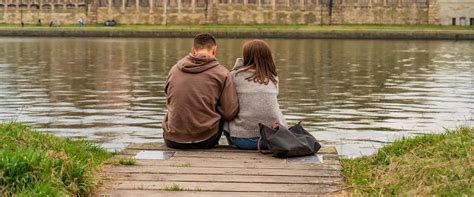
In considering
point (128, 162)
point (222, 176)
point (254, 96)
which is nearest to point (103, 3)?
point (254, 96)

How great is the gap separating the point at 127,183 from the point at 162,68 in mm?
26622

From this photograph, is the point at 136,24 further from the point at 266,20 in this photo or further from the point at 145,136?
the point at 145,136

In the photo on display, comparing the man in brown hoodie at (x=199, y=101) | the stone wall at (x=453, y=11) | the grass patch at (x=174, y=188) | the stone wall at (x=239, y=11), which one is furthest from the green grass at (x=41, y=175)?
the stone wall at (x=453, y=11)

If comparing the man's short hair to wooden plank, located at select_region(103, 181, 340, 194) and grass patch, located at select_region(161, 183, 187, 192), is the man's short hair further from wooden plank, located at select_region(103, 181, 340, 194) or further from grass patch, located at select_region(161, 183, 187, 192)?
grass patch, located at select_region(161, 183, 187, 192)

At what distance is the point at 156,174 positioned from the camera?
366 inches

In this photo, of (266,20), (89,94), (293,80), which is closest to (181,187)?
(89,94)

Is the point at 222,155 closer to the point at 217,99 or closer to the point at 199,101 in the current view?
the point at 199,101

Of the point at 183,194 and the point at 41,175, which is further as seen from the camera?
the point at 183,194

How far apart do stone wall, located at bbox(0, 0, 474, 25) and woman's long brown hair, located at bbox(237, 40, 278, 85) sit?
252 ft

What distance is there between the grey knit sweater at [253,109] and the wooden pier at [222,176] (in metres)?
0.60

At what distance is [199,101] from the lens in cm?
1132

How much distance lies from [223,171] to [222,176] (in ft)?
0.93

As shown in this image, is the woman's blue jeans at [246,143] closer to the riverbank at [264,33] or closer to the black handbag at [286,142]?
the black handbag at [286,142]

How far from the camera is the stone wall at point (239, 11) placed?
287 feet
